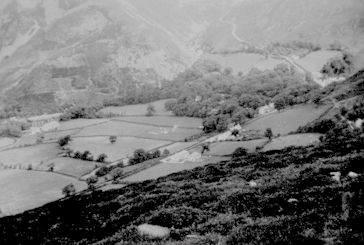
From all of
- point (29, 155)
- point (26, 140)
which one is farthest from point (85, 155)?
point (26, 140)

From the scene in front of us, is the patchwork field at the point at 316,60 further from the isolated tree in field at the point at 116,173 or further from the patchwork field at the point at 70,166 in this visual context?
the isolated tree in field at the point at 116,173

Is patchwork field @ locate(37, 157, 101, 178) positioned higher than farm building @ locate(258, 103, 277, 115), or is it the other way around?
farm building @ locate(258, 103, 277, 115)

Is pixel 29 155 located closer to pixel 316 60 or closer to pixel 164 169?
pixel 164 169

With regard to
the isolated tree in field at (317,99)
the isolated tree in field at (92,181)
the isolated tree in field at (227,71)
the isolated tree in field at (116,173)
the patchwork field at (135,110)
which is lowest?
the isolated tree in field at (92,181)

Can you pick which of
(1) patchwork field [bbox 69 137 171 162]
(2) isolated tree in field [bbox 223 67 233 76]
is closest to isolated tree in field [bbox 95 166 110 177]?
(1) patchwork field [bbox 69 137 171 162]

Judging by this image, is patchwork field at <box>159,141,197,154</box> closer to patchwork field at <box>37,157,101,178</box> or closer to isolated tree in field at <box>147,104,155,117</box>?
patchwork field at <box>37,157,101,178</box>

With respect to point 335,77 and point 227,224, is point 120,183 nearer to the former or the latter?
point 227,224

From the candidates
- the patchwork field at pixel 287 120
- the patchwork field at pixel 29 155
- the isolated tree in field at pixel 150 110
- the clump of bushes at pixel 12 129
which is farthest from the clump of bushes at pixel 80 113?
the patchwork field at pixel 287 120
